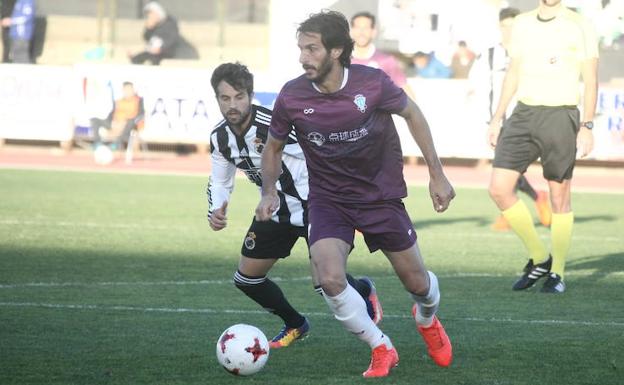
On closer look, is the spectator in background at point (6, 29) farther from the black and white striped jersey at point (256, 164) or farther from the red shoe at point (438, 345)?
the red shoe at point (438, 345)

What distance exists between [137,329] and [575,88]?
400 centimetres

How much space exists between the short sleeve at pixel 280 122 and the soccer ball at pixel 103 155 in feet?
51.2

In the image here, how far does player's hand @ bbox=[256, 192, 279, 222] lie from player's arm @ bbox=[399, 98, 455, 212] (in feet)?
2.59

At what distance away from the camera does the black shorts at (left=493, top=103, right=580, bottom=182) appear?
9.62m

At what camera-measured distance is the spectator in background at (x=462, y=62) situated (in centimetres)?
2342

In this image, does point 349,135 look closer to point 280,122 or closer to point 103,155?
point 280,122

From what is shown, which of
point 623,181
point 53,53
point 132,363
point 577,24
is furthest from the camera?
point 53,53

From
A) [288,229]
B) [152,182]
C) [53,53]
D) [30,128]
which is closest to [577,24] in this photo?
[288,229]

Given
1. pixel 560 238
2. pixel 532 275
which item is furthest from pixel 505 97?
pixel 532 275

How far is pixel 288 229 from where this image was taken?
24.2ft

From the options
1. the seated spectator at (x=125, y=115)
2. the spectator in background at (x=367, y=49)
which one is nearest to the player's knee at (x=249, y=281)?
the spectator in background at (x=367, y=49)

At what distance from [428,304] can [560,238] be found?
3229mm

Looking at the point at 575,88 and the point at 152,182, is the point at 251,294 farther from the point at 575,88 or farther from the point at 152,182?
the point at 152,182

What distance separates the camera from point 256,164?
291 inches
